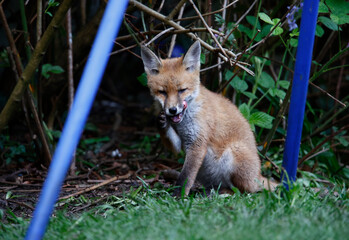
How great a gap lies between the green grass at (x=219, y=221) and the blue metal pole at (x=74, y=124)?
1.55ft

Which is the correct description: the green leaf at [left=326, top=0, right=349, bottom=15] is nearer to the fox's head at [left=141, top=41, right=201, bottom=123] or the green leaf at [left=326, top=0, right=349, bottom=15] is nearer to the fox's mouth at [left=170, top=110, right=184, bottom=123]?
the fox's head at [left=141, top=41, right=201, bottom=123]

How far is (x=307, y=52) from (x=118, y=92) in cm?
761

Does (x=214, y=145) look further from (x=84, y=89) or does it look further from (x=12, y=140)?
(x=12, y=140)

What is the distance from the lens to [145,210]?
3.19 metres

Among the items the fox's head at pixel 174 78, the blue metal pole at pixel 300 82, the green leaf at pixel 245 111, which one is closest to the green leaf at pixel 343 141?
the green leaf at pixel 245 111

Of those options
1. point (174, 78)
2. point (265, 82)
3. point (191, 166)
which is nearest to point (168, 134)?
point (191, 166)

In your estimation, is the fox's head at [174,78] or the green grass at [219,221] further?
the fox's head at [174,78]

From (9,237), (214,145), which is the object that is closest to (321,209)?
(214,145)

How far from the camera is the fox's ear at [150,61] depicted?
420 centimetres

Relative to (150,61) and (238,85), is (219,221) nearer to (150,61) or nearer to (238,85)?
(150,61)

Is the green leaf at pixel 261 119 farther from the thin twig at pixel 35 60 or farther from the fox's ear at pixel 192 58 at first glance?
the thin twig at pixel 35 60

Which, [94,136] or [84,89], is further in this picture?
[94,136]

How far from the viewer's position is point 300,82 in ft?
10.5

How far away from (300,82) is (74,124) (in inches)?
73.2
